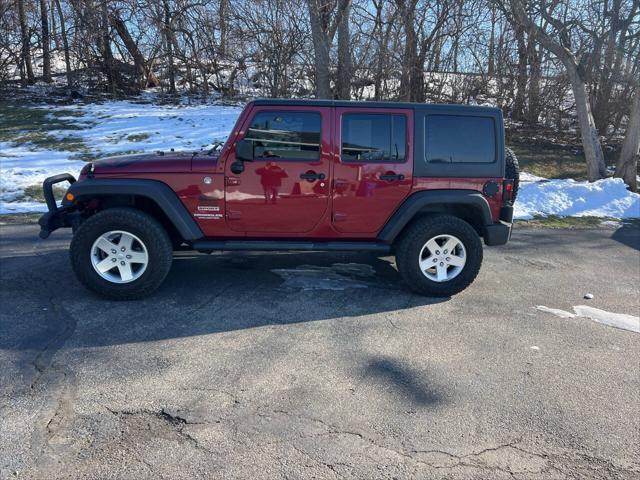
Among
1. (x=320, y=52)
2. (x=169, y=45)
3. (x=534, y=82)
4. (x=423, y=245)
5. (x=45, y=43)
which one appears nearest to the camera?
(x=423, y=245)

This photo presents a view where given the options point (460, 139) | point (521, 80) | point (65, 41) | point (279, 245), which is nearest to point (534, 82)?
point (521, 80)

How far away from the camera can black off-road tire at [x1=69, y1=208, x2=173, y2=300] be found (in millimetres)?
4820

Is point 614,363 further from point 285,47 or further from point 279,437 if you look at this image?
point 285,47

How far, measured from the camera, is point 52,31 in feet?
58.4

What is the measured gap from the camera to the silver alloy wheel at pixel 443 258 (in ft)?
17.3

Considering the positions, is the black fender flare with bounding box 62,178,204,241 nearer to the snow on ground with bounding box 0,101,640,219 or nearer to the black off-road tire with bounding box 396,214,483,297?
the black off-road tire with bounding box 396,214,483,297

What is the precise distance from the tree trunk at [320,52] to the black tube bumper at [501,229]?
9.85m

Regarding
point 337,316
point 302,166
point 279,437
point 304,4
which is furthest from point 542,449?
point 304,4

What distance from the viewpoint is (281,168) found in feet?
16.4

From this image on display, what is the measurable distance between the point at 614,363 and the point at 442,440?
1.87 meters

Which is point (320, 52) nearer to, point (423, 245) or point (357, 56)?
point (357, 56)

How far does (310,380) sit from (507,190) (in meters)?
2.98

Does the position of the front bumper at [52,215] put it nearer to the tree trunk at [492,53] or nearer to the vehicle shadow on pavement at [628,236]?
the vehicle shadow on pavement at [628,236]

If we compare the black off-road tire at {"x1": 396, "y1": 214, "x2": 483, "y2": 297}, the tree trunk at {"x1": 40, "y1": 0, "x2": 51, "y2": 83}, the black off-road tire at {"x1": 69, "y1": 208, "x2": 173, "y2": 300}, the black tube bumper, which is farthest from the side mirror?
the tree trunk at {"x1": 40, "y1": 0, "x2": 51, "y2": 83}
